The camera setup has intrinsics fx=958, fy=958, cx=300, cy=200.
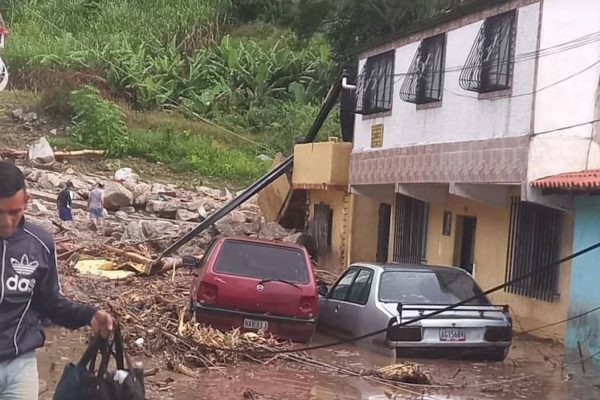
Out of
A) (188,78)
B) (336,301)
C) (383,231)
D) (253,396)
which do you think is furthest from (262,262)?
(188,78)

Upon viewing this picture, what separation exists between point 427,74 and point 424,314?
7.93 metres

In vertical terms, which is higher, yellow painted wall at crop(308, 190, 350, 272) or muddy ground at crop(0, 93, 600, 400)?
yellow painted wall at crop(308, 190, 350, 272)

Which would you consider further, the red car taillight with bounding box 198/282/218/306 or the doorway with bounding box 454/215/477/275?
the doorway with bounding box 454/215/477/275

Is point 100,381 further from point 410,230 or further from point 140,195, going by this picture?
point 140,195

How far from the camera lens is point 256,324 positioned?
40.3 ft

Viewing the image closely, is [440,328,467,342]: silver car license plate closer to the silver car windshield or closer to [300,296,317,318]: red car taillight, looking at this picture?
the silver car windshield

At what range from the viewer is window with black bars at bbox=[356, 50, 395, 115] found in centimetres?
2072

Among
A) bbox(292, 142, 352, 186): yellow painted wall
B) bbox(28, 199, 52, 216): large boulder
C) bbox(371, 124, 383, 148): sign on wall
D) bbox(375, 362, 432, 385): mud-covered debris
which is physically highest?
bbox(371, 124, 383, 148): sign on wall

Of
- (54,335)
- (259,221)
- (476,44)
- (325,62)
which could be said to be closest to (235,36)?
(325,62)

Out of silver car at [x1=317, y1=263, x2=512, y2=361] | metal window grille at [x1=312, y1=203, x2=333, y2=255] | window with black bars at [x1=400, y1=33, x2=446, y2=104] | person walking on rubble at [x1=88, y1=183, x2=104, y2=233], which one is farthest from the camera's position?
person walking on rubble at [x1=88, y1=183, x2=104, y2=233]

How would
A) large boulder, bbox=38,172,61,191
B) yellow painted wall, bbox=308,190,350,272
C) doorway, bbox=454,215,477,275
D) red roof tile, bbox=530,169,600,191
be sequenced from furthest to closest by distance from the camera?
large boulder, bbox=38,172,61,191 < yellow painted wall, bbox=308,190,350,272 < doorway, bbox=454,215,477,275 < red roof tile, bbox=530,169,600,191

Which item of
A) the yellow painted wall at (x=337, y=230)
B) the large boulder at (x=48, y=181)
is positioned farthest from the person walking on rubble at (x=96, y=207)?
the yellow painted wall at (x=337, y=230)

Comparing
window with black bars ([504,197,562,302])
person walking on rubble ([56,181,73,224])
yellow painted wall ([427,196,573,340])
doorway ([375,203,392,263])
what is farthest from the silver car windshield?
person walking on rubble ([56,181,73,224])

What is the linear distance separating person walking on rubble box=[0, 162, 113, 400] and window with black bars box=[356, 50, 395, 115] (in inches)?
651
